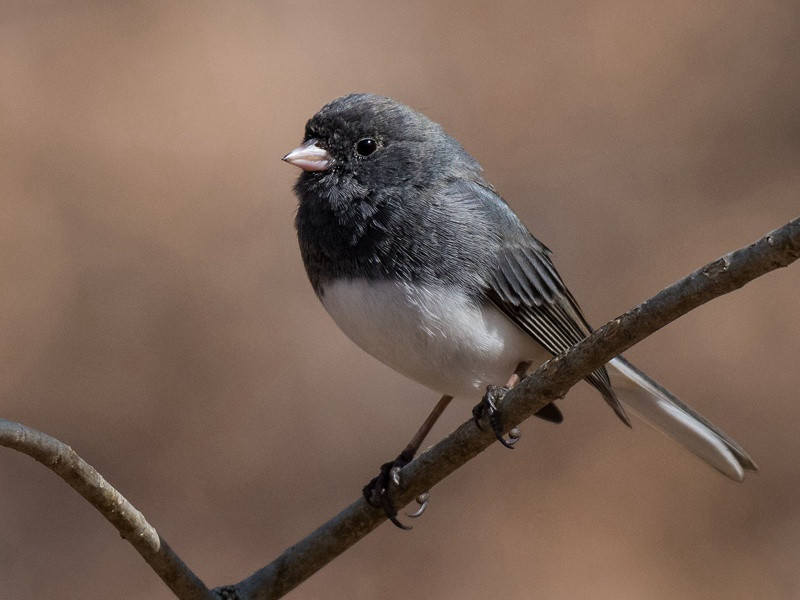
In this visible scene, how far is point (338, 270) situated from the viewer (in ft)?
8.38

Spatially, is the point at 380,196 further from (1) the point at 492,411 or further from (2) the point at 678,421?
(2) the point at 678,421

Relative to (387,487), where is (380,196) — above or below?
above

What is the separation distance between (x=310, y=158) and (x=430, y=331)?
564 mm

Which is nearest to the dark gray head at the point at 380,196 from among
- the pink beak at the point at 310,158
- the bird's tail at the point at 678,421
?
the pink beak at the point at 310,158

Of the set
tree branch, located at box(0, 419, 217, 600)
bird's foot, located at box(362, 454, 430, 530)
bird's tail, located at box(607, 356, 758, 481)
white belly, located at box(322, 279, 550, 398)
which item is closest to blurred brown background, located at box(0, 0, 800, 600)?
bird's tail, located at box(607, 356, 758, 481)

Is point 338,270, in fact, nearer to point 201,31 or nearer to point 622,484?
point 622,484

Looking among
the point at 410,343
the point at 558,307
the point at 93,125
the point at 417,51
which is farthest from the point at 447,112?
the point at 410,343

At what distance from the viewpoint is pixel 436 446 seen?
232 cm

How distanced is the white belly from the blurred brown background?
1638 millimetres

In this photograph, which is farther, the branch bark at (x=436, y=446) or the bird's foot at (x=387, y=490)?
the bird's foot at (x=387, y=490)

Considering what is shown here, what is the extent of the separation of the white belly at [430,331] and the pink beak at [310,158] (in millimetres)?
328

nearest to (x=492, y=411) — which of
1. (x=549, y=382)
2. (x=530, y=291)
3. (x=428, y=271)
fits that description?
(x=549, y=382)

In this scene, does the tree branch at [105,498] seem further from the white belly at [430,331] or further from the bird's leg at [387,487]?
the white belly at [430,331]

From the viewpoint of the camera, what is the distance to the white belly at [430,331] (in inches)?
98.7
